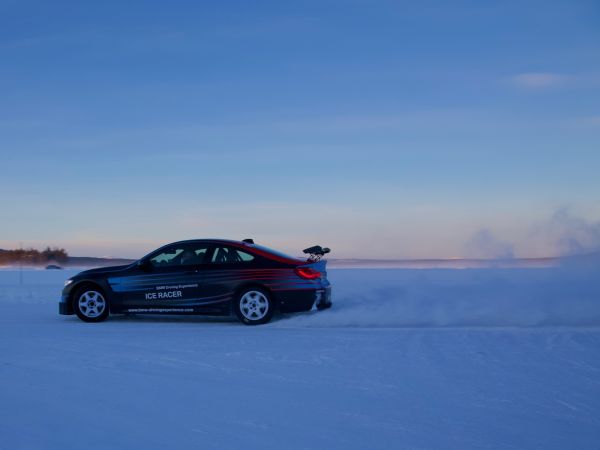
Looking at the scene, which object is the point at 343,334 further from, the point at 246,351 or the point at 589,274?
the point at 589,274

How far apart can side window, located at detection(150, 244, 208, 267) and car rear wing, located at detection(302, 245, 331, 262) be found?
6.21ft

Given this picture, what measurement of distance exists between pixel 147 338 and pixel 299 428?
5.23m

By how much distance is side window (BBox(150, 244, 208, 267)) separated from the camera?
11773mm

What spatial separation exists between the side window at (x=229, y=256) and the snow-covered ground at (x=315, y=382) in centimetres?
116

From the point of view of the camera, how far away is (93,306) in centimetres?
1201

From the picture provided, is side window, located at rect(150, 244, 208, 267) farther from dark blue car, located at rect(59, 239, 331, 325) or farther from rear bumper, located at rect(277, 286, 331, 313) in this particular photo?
rear bumper, located at rect(277, 286, 331, 313)

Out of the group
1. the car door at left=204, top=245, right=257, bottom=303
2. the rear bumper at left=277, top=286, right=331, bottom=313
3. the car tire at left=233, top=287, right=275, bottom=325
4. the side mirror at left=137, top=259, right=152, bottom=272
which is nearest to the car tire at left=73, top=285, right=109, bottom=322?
the side mirror at left=137, top=259, right=152, bottom=272

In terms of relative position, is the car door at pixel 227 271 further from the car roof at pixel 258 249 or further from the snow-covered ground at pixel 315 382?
the snow-covered ground at pixel 315 382

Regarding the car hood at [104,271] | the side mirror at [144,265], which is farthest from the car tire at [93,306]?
the side mirror at [144,265]

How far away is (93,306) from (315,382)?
6857mm

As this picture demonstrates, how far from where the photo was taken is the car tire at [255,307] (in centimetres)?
1130

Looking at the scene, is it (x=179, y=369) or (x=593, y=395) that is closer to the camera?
(x=593, y=395)

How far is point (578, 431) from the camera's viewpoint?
482cm

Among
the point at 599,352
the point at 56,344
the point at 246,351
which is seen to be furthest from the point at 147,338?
the point at 599,352
